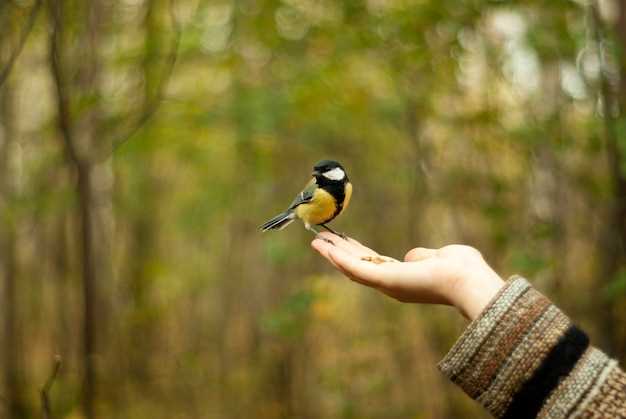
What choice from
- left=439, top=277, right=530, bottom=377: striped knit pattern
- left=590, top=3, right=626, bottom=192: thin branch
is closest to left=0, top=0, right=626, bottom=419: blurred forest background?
left=590, top=3, right=626, bottom=192: thin branch

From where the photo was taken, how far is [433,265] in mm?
1709

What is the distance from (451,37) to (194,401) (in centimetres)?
623

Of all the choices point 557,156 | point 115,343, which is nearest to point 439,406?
point 557,156

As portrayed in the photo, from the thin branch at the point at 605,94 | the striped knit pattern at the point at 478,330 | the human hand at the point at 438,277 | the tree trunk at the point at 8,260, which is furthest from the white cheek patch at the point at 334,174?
the tree trunk at the point at 8,260

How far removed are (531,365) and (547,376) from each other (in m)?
0.04

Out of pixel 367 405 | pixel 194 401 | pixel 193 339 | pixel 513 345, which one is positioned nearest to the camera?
pixel 513 345

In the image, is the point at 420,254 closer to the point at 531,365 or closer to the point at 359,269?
the point at 359,269

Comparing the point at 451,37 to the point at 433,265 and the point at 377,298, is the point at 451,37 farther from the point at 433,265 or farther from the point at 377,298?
the point at 377,298

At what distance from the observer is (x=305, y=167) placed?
320 inches

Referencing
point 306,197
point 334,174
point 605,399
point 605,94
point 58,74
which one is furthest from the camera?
point 605,94

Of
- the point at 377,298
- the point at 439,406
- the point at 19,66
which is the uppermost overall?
the point at 19,66

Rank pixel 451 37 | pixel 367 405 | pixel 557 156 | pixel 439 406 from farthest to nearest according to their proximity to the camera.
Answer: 1. pixel 367 405
2. pixel 439 406
3. pixel 557 156
4. pixel 451 37

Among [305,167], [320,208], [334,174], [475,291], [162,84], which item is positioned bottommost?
[305,167]

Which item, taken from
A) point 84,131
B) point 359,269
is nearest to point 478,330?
point 359,269
